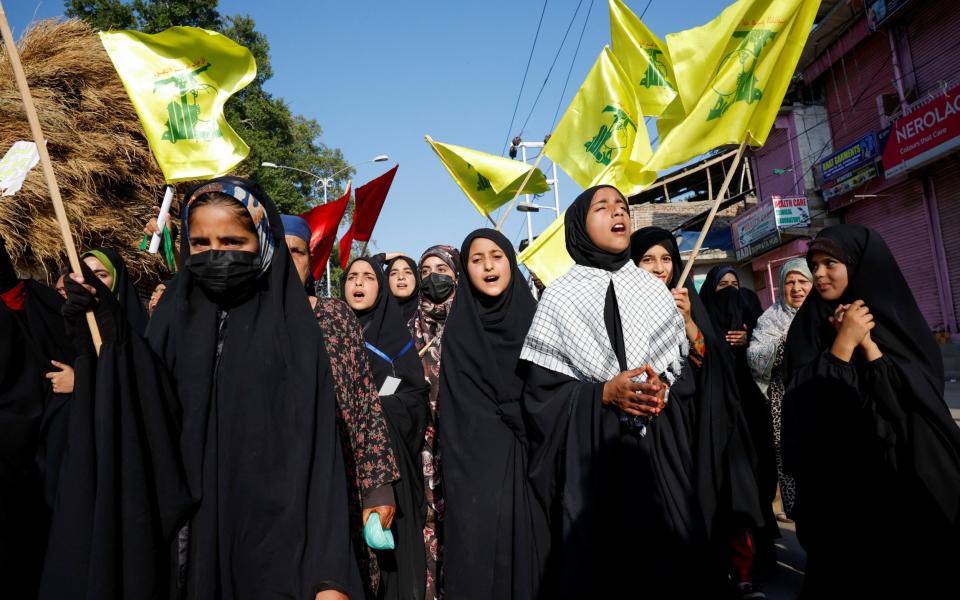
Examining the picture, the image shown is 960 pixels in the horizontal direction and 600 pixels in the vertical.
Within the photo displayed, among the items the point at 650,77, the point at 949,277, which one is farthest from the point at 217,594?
the point at 949,277

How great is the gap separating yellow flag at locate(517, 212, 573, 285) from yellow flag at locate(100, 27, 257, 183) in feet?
7.12

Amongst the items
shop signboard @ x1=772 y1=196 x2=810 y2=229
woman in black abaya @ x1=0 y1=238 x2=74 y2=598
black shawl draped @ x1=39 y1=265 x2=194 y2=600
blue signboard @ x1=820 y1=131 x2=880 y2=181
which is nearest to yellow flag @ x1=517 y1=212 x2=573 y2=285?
woman in black abaya @ x1=0 y1=238 x2=74 y2=598

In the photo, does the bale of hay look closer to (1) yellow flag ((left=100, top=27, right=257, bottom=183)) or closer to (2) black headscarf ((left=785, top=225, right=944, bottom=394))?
(1) yellow flag ((left=100, top=27, right=257, bottom=183))

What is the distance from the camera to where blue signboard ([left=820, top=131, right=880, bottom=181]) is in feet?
48.8

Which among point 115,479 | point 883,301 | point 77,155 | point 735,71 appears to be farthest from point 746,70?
point 77,155

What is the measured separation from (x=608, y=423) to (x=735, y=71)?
2319 millimetres

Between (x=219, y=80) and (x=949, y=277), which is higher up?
(x=219, y=80)

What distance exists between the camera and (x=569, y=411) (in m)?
2.53

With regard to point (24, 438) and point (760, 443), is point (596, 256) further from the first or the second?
point (24, 438)

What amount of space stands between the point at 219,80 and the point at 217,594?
310 cm

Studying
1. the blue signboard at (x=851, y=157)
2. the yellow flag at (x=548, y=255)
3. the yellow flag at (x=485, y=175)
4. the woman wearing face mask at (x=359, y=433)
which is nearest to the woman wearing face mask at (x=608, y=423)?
the woman wearing face mask at (x=359, y=433)

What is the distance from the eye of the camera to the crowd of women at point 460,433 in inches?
63.1

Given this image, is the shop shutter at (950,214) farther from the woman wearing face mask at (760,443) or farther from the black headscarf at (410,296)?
the black headscarf at (410,296)

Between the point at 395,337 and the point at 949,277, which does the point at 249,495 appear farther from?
the point at 949,277
